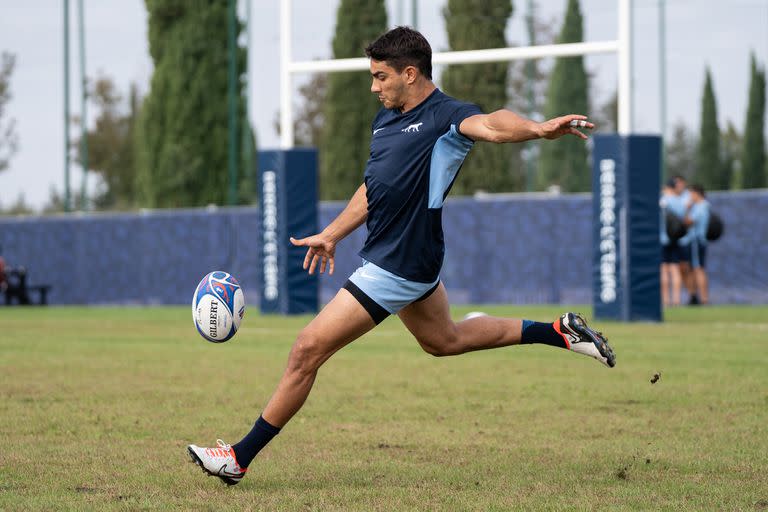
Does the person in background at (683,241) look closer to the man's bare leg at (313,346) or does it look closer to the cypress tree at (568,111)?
the man's bare leg at (313,346)

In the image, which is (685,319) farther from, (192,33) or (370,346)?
(192,33)

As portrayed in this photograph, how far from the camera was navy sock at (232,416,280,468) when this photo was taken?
6469 millimetres

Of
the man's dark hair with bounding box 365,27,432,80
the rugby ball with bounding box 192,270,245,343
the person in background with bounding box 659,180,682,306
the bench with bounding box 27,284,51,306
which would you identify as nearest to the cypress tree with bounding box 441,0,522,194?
the bench with bounding box 27,284,51,306

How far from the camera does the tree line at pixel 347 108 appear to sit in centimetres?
3756

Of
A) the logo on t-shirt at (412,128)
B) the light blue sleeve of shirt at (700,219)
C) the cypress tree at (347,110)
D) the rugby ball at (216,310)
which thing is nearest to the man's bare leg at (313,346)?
the logo on t-shirt at (412,128)

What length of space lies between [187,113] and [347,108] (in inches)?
230

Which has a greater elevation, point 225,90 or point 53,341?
point 225,90

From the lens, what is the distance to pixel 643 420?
8984mm

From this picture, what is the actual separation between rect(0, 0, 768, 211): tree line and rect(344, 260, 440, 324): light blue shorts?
28773mm

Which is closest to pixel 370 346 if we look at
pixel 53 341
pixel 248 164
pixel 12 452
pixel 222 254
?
pixel 53 341

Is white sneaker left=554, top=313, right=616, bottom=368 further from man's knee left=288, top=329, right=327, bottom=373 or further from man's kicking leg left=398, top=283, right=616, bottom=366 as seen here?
man's knee left=288, top=329, right=327, bottom=373

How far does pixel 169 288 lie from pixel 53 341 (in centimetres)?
1426

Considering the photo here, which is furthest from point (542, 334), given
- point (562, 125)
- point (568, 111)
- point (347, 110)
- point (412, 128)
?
point (568, 111)

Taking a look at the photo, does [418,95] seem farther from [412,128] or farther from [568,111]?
[568,111]
